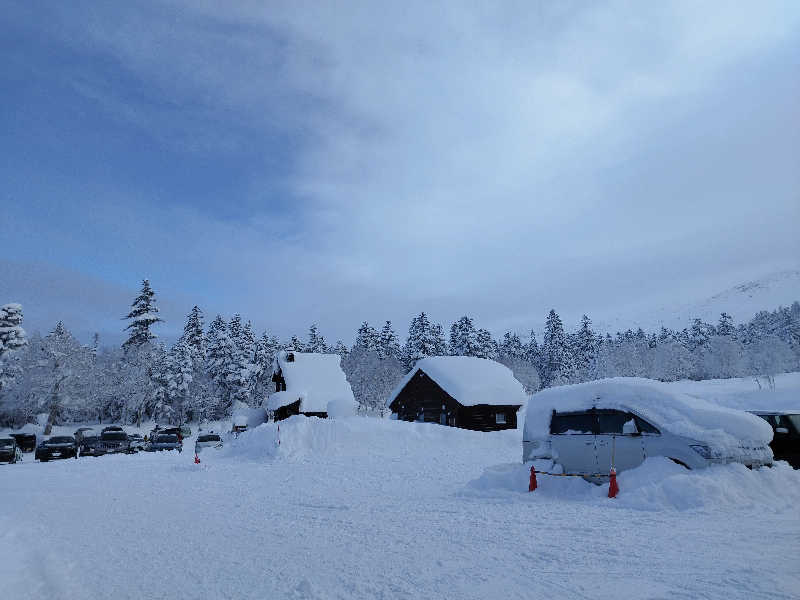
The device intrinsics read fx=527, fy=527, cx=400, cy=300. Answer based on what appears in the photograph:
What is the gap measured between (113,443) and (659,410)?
29.0 metres

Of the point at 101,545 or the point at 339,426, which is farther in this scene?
the point at 339,426

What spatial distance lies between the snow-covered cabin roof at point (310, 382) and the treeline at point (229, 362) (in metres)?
25.5

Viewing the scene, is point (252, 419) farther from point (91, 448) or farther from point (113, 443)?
point (91, 448)

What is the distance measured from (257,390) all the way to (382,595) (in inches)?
3044

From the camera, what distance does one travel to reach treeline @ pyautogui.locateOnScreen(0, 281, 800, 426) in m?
59.2

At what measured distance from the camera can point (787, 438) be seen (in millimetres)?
12602

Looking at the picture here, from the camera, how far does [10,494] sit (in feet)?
46.6

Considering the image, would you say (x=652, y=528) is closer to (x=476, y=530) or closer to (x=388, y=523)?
(x=476, y=530)

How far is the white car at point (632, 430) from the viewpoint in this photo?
9.82 metres

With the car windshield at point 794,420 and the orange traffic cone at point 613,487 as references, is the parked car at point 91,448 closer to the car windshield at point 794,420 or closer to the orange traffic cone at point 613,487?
the orange traffic cone at point 613,487

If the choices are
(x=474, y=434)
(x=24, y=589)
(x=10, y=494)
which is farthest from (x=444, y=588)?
(x=474, y=434)

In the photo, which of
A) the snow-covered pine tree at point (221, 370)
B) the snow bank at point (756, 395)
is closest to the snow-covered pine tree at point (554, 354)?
the snow bank at point (756, 395)

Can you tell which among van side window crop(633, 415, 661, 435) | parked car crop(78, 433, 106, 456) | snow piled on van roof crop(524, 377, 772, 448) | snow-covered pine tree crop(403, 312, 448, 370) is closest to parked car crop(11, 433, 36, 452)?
parked car crop(78, 433, 106, 456)

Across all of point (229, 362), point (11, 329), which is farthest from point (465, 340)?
point (11, 329)
